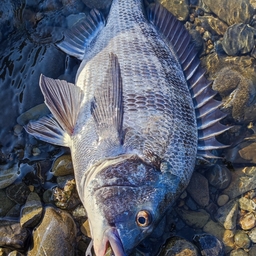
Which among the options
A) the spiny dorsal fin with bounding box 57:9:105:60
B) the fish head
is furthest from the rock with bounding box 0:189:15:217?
the spiny dorsal fin with bounding box 57:9:105:60

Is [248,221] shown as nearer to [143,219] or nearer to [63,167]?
[143,219]

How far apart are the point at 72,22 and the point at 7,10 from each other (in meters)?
0.87

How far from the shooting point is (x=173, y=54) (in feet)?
13.6

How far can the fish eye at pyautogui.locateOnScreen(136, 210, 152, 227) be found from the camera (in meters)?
2.71

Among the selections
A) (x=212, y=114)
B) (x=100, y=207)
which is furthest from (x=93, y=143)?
(x=212, y=114)

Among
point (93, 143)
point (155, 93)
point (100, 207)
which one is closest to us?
point (100, 207)

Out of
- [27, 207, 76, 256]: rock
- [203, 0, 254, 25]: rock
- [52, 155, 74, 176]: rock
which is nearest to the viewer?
[27, 207, 76, 256]: rock

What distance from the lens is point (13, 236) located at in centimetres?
340

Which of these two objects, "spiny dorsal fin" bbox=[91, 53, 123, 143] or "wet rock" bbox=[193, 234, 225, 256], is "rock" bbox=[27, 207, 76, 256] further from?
"wet rock" bbox=[193, 234, 225, 256]

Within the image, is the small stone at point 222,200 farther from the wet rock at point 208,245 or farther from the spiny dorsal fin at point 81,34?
the spiny dorsal fin at point 81,34

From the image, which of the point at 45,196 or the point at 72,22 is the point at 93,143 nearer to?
the point at 45,196

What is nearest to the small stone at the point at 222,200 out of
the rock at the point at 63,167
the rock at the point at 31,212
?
the rock at the point at 63,167

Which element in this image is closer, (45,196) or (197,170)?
(45,196)

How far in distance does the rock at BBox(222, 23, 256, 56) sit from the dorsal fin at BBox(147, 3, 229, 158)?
29.3 inches
